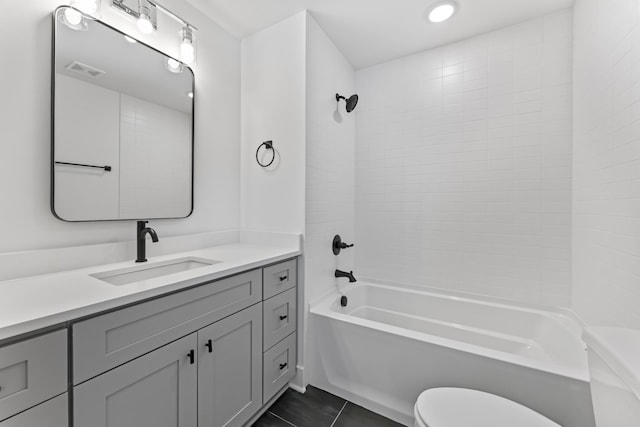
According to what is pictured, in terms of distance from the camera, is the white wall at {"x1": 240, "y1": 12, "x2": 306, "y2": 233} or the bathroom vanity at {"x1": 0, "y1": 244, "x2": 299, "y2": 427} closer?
the bathroom vanity at {"x1": 0, "y1": 244, "x2": 299, "y2": 427}

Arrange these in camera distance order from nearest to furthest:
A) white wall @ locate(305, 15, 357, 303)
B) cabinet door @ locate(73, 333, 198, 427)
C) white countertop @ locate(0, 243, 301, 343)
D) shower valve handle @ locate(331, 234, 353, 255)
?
white countertop @ locate(0, 243, 301, 343)
cabinet door @ locate(73, 333, 198, 427)
white wall @ locate(305, 15, 357, 303)
shower valve handle @ locate(331, 234, 353, 255)

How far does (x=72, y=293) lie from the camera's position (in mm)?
857

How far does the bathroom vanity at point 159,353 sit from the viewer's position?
2.22ft

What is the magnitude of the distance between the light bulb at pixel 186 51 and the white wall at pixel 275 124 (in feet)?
1.57

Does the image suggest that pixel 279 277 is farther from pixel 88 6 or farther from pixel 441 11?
pixel 441 11

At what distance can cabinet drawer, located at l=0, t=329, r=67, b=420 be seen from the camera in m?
0.62

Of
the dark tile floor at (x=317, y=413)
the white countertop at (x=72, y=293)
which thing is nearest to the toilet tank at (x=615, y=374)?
the dark tile floor at (x=317, y=413)

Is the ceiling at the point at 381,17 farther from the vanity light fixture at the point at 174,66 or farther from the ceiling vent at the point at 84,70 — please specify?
the ceiling vent at the point at 84,70

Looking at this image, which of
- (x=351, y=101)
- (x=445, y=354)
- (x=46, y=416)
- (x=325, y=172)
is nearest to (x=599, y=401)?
(x=445, y=354)

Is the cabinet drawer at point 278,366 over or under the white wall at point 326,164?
under

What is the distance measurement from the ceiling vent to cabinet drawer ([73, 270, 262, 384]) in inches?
43.8

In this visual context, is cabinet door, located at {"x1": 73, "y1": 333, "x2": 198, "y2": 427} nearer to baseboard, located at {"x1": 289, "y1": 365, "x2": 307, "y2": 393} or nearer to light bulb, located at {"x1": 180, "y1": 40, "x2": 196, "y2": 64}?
baseboard, located at {"x1": 289, "y1": 365, "x2": 307, "y2": 393}

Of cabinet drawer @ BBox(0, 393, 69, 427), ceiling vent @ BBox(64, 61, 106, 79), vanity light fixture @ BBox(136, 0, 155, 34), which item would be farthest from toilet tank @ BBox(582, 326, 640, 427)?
vanity light fixture @ BBox(136, 0, 155, 34)

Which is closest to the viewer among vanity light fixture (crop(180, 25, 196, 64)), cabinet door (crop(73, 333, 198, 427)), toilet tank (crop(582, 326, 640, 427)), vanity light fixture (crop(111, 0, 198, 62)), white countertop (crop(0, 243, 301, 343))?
toilet tank (crop(582, 326, 640, 427))
